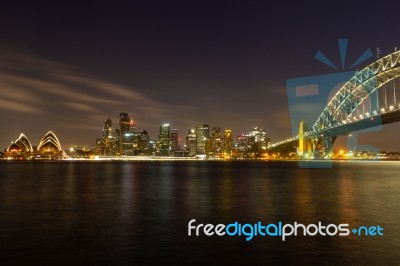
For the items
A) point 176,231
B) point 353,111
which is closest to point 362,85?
point 353,111

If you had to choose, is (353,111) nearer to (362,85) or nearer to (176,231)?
(362,85)

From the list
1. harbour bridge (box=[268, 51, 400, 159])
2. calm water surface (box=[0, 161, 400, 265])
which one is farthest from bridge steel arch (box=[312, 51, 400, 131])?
calm water surface (box=[0, 161, 400, 265])

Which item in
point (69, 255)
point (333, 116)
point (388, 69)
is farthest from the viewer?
point (333, 116)

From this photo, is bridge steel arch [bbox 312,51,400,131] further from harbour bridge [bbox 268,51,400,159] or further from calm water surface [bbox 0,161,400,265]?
calm water surface [bbox 0,161,400,265]

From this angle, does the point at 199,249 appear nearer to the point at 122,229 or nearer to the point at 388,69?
the point at 122,229

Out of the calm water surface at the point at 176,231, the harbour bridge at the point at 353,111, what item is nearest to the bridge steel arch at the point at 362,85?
the harbour bridge at the point at 353,111

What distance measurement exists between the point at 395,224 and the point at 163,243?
9.88 metres

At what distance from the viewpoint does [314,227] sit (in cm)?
1736

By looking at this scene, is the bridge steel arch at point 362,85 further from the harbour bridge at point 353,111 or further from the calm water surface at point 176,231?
the calm water surface at point 176,231

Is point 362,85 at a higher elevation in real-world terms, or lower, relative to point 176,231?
higher

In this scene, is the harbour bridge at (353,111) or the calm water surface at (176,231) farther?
the harbour bridge at (353,111)

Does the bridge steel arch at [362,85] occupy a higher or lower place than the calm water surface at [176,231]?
higher

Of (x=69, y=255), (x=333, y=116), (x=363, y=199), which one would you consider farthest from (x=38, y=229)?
(x=333, y=116)

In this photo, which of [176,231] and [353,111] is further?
[353,111]
